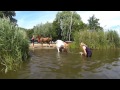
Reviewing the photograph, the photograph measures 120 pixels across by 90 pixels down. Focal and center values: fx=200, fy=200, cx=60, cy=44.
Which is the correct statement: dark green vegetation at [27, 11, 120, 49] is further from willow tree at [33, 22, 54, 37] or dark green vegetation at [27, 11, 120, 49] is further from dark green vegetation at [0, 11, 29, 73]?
dark green vegetation at [0, 11, 29, 73]

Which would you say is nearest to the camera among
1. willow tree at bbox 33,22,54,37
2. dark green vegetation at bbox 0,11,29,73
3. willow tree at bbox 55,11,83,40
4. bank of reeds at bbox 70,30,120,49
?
dark green vegetation at bbox 0,11,29,73

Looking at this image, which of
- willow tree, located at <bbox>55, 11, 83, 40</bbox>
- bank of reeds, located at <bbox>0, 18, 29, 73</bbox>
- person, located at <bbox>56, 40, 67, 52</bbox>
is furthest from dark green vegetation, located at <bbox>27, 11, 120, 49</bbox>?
bank of reeds, located at <bbox>0, 18, 29, 73</bbox>

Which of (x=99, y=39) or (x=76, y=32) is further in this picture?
(x=76, y=32)

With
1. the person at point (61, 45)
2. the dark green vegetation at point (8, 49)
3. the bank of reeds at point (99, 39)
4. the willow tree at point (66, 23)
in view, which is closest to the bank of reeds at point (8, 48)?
the dark green vegetation at point (8, 49)

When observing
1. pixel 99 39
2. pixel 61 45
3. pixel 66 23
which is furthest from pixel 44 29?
pixel 61 45

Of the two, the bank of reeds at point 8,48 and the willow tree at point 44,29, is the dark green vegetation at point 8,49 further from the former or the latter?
the willow tree at point 44,29

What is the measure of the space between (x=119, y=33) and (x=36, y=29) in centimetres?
2591

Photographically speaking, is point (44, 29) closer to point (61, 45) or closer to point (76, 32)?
point (76, 32)
